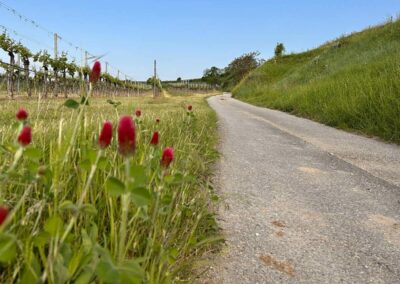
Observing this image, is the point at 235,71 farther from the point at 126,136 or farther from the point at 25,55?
the point at 126,136

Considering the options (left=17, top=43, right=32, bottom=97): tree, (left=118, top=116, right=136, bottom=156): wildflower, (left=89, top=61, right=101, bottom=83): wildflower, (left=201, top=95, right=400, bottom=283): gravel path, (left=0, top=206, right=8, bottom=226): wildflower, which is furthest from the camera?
Answer: (left=17, top=43, right=32, bottom=97): tree

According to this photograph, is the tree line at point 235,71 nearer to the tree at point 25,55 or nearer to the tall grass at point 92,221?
the tree at point 25,55

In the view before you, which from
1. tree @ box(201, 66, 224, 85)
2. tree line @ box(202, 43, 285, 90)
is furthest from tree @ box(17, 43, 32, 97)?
tree @ box(201, 66, 224, 85)

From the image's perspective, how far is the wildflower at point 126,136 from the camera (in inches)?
27.4

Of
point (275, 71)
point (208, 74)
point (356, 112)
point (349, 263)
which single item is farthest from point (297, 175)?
point (208, 74)

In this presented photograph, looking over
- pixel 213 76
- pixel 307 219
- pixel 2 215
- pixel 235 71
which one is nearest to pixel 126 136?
pixel 2 215

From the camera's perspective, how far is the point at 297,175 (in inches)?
129

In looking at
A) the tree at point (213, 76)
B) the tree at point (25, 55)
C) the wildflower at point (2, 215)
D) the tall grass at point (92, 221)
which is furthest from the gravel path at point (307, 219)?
the tree at point (213, 76)

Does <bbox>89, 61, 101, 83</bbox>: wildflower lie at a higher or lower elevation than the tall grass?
higher

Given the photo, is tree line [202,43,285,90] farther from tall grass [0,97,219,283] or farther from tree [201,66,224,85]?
tall grass [0,97,219,283]

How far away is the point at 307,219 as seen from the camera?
2186mm

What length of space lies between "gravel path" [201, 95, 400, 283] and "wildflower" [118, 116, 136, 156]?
865 mm

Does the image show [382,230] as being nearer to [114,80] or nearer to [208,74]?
[114,80]

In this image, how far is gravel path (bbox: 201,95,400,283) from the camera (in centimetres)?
156
